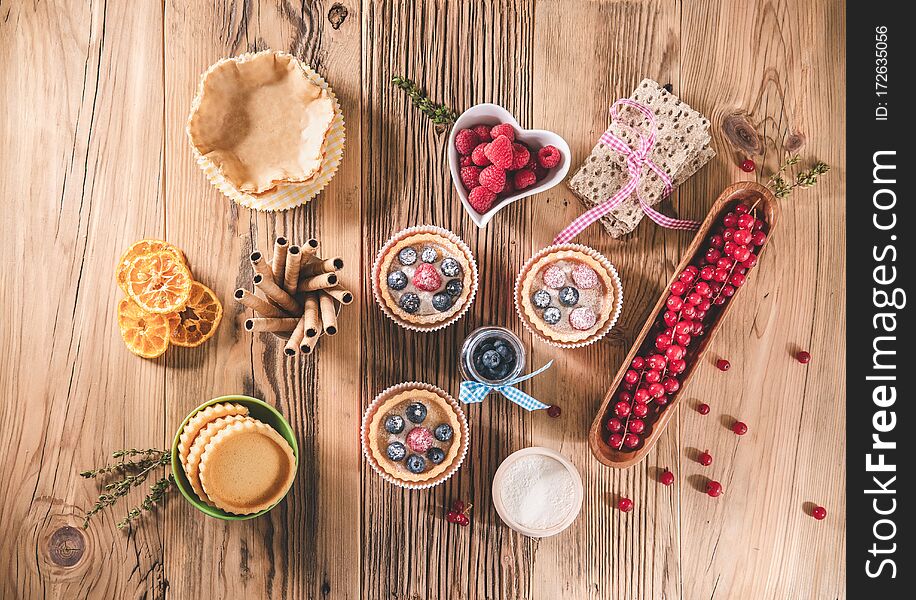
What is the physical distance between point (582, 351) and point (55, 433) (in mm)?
1739

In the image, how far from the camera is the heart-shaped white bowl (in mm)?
1957

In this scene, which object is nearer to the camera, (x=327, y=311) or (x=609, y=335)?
(x=327, y=311)

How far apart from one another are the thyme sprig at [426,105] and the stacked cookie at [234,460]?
110 cm

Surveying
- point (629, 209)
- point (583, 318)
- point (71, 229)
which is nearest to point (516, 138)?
point (629, 209)

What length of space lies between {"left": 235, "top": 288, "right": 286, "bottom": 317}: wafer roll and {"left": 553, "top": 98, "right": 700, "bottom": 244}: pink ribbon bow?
2.92ft

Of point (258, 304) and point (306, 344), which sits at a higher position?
point (258, 304)

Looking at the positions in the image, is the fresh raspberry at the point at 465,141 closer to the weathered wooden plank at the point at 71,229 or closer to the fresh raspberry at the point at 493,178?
the fresh raspberry at the point at 493,178

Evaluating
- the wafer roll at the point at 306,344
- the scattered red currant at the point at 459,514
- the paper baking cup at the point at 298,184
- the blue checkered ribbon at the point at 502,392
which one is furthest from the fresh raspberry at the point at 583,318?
the paper baking cup at the point at 298,184

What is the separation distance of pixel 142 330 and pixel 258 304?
1.77 ft

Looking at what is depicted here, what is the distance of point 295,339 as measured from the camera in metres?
1.76

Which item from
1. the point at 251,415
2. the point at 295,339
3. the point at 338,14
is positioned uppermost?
the point at 338,14

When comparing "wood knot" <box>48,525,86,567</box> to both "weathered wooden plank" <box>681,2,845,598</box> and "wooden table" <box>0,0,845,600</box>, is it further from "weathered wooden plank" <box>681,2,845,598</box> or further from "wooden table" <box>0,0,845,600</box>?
"weathered wooden plank" <box>681,2,845,598</box>

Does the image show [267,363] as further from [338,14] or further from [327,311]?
[338,14]

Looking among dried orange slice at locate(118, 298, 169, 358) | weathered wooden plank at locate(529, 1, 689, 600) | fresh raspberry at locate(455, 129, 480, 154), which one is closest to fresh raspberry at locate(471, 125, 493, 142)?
fresh raspberry at locate(455, 129, 480, 154)
